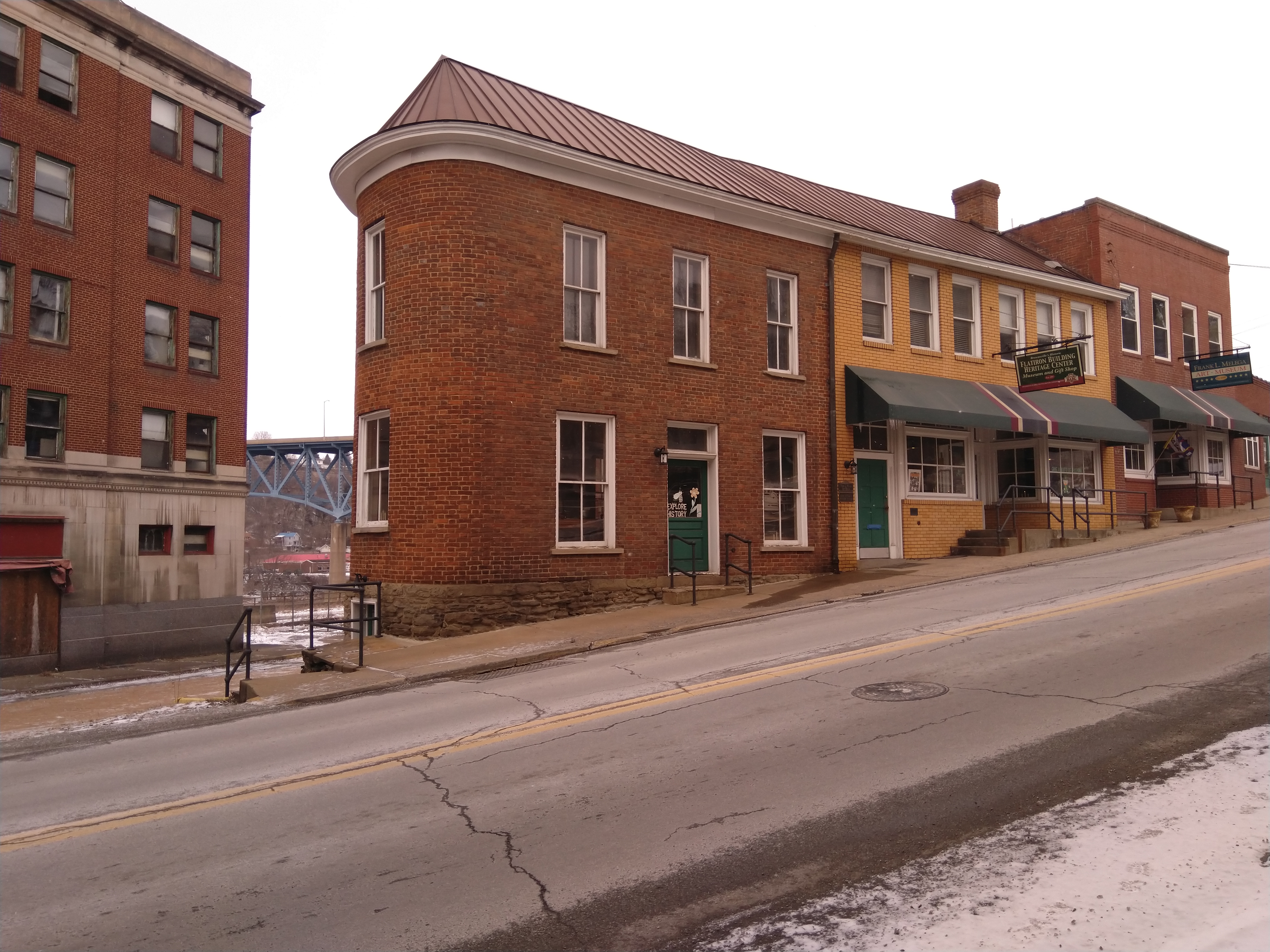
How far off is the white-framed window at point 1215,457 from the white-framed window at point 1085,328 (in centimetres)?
620

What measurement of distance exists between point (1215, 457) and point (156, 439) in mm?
32438

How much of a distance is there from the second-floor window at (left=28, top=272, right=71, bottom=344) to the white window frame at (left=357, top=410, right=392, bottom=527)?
14.2 m

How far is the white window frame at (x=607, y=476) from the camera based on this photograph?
51.1ft

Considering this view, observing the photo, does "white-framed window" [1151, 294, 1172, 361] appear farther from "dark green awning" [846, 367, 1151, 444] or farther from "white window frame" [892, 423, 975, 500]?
"white window frame" [892, 423, 975, 500]

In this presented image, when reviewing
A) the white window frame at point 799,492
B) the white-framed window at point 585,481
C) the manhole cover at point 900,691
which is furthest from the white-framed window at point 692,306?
the manhole cover at point 900,691

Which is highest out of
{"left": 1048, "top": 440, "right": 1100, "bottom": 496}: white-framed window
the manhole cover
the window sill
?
the window sill

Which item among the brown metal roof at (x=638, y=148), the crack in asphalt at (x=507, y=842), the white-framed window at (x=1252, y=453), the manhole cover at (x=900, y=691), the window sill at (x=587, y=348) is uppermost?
the brown metal roof at (x=638, y=148)

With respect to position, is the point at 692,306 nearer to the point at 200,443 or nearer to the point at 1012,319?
the point at 1012,319

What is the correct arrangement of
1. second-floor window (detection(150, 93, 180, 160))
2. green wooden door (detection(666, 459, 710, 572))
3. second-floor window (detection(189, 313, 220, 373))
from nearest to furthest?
green wooden door (detection(666, 459, 710, 572)), second-floor window (detection(150, 93, 180, 160)), second-floor window (detection(189, 313, 220, 373))

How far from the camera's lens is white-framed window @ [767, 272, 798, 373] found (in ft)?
60.6

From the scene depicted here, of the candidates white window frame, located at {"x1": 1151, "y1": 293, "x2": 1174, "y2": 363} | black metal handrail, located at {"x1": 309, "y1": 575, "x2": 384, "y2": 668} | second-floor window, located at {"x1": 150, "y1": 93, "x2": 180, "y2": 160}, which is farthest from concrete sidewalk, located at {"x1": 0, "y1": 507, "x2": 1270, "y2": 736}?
second-floor window, located at {"x1": 150, "y1": 93, "x2": 180, "y2": 160}

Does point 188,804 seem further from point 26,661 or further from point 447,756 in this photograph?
point 26,661

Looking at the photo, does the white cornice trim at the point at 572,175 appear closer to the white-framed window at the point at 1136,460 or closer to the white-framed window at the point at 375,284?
the white-framed window at the point at 375,284

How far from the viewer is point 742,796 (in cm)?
579
